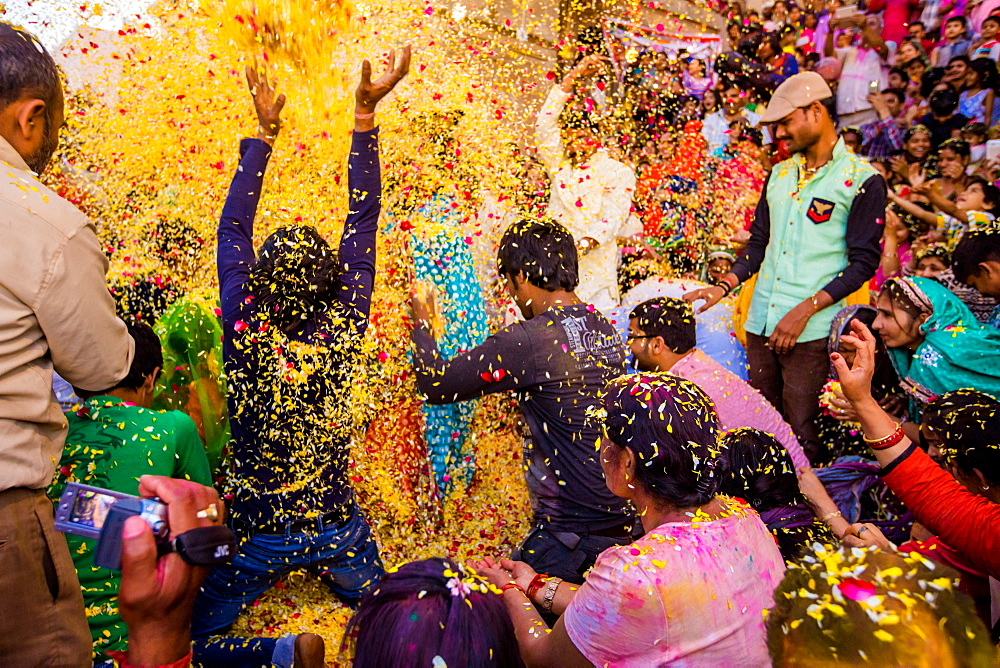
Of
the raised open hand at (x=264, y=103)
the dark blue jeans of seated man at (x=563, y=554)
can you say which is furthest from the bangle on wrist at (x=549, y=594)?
the raised open hand at (x=264, y=103)

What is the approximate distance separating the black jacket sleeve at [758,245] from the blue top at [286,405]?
2.25 metres

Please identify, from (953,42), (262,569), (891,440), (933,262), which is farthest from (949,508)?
(953,42)

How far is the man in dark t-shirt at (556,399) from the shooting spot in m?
2.47

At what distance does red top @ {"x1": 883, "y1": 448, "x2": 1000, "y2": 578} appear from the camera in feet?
6.45

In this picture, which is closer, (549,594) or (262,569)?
(549,594)

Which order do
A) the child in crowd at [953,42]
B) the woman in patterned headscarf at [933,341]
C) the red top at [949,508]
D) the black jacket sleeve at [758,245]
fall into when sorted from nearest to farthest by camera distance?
the red top at [949,508]
the woman in patterned headscarf at [933,341]
the black jacket sleeve at [758,245]
the child in crowd at [953,42]

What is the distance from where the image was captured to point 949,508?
2.03 metres

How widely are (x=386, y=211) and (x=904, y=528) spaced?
277 cm

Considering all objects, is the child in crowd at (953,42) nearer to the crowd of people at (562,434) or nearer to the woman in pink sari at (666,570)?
the crowd of people at (562,434)

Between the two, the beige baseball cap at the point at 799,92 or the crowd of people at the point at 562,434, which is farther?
the beige baseball cap at the point at 799,92

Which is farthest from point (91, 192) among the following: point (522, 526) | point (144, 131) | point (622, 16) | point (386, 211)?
point (622, 16)

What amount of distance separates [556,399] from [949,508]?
113 centimetres

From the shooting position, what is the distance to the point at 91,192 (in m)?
4.09

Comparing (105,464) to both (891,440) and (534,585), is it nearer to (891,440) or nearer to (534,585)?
(534,585)
